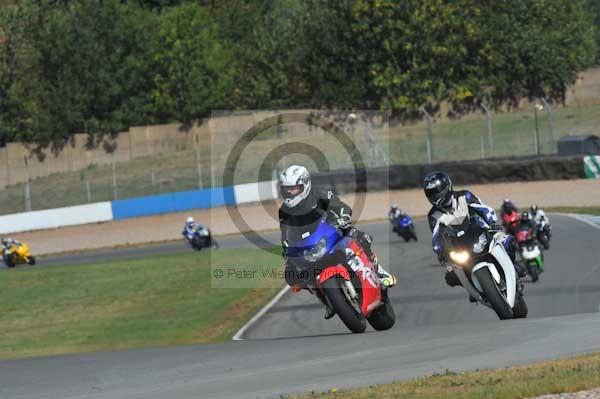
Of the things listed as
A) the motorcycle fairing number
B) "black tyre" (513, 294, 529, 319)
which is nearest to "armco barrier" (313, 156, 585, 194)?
"black tyre" (513, 294, 529, 319)

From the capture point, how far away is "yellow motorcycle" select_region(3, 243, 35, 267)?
33250 millimetres

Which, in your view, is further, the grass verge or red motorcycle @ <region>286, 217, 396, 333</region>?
red motorcycle @ <region>286, 217, 396, 333</region>

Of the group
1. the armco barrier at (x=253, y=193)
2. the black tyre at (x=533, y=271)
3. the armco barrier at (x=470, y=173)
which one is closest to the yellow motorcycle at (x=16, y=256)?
the armco barrier at (x=470, y=173)

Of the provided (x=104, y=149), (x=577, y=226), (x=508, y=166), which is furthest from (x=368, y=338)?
(x=104, y=149)

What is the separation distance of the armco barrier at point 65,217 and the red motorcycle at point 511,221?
75.3ft

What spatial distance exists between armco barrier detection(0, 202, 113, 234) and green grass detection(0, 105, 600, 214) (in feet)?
3.58

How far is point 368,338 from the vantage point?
11.2 metres

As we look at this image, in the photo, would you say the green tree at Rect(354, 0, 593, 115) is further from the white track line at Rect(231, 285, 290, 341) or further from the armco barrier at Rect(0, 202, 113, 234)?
the white track line at Rect(231, 285, 290, 341)

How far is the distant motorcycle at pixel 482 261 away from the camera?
12273 mm

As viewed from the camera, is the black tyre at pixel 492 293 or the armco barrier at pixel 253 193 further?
the armco barrier at pixel 253 193

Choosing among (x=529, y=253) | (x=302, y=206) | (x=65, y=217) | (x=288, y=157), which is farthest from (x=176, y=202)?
(x=302, y=206)

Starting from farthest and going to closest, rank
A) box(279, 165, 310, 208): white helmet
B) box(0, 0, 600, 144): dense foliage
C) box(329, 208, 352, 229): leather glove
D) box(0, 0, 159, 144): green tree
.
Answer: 1. box(0, 0, 159, 144): green tree
2. box(0, 0, 600, 144): dense foliage
3. box(329, 208, 352, 229): leather glove
4. box(279, 165, 310, 208): white helmet

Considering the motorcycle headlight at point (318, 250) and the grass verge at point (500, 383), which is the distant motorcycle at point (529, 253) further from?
the grass verge at point (500, 383)

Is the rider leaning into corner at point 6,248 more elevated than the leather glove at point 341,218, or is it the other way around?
the leather glove at point 341,218
